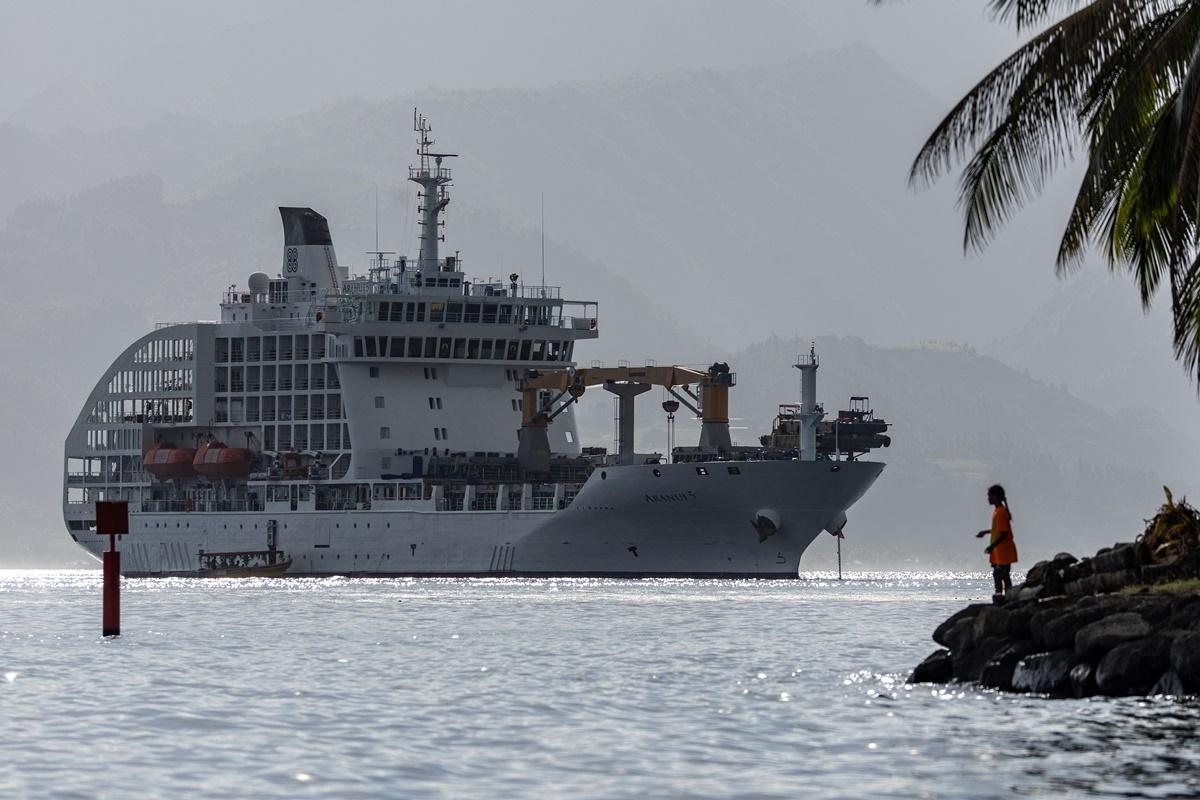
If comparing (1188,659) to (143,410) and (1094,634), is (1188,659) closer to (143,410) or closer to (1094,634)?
(1094,634)

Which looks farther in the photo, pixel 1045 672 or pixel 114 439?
pixel 114 439

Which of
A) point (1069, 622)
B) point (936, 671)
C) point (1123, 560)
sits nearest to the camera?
point (1069, 622)

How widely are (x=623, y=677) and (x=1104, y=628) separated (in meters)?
7.49

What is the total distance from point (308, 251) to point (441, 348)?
11.3 metres

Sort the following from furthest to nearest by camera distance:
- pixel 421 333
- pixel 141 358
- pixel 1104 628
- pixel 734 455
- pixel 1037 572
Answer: pixel 141 358, pixel 421 333, pixel 734 455, pixel 1037 572, pixel 1104 628

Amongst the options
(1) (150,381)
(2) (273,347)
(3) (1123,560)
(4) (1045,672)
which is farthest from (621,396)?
(4) (1045,672)

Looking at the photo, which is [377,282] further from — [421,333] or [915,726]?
[915,726]

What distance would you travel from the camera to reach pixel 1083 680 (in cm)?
2714

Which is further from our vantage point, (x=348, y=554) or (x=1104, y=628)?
(x=348, y=554)

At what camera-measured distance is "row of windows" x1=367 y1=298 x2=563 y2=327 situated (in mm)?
93062

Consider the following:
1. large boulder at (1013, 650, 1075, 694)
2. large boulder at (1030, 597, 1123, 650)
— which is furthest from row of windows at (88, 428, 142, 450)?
large boulder at (1030, 597, 1123, 650)

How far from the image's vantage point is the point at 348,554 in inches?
3659

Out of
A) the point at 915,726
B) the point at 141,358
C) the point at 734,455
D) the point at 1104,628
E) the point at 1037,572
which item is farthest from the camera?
the point at 141,358

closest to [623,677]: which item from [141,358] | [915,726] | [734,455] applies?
[915,726]
